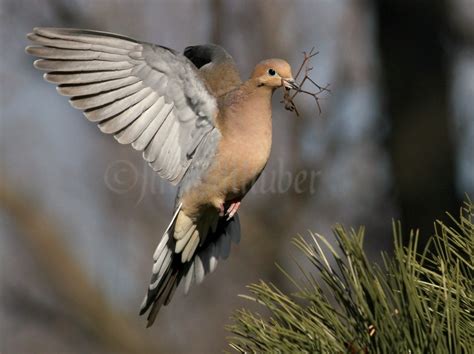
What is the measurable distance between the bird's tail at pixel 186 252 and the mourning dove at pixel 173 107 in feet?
0.34

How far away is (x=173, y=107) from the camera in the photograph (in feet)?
9.68

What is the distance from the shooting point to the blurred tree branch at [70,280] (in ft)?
19.3

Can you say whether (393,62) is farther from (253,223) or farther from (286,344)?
(286,344)

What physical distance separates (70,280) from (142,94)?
338cm

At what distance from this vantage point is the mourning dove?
2834mm

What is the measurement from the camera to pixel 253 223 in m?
6.00

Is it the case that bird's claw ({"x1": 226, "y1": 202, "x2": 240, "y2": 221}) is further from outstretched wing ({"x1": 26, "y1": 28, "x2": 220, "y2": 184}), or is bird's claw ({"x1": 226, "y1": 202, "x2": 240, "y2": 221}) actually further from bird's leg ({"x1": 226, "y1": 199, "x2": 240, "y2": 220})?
outstretched wing ({"x1": 26, "y1": 28, "x2": 220, "y2": 184})

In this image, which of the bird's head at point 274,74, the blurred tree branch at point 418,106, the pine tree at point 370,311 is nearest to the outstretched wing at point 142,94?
the bird's head at point 274,74

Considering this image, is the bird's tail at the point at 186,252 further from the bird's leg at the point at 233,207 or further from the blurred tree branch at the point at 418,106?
the blurred tree branch at the point at 418,106

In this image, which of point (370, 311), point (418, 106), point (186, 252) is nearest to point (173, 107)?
point (186, 252)

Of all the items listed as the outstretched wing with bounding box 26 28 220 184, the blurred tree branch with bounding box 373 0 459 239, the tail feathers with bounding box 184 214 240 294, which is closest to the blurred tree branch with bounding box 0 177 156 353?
the blurred tree branch with bounding box 373 0 459 239

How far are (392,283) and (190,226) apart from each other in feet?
5.36

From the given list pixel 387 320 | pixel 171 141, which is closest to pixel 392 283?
pixel 387 320

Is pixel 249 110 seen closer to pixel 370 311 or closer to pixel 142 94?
pixel 142 94
